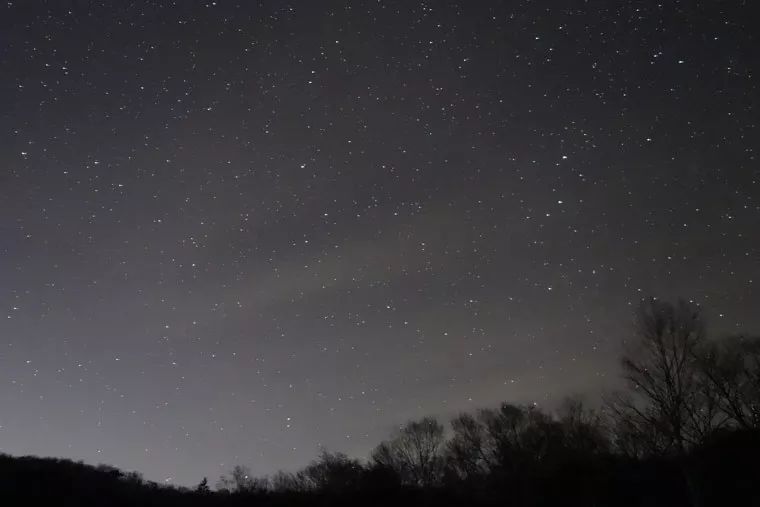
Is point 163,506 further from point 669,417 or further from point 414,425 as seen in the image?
point 414,425

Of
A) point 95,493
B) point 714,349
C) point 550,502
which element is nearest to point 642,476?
point 550,502

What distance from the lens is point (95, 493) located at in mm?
14703

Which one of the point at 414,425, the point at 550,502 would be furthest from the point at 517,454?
the point at 550,502

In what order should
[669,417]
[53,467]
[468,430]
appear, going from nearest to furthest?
1. [53,467]
2. [669,417]
3. [468,430]

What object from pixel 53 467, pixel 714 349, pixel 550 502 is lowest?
pixel 550 502

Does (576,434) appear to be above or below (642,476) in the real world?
above

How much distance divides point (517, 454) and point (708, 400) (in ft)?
77.6

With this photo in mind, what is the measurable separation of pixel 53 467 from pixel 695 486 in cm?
2097

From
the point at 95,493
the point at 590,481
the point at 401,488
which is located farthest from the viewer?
the point at 590,481

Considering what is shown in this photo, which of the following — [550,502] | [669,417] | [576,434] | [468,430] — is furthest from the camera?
[468,430]

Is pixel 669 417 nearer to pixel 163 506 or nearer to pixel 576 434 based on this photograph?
pixel 163 506

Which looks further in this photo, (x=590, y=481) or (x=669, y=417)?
(x=590, y=481)

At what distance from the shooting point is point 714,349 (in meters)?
22.5

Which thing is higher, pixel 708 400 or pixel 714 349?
pixel 714 349
